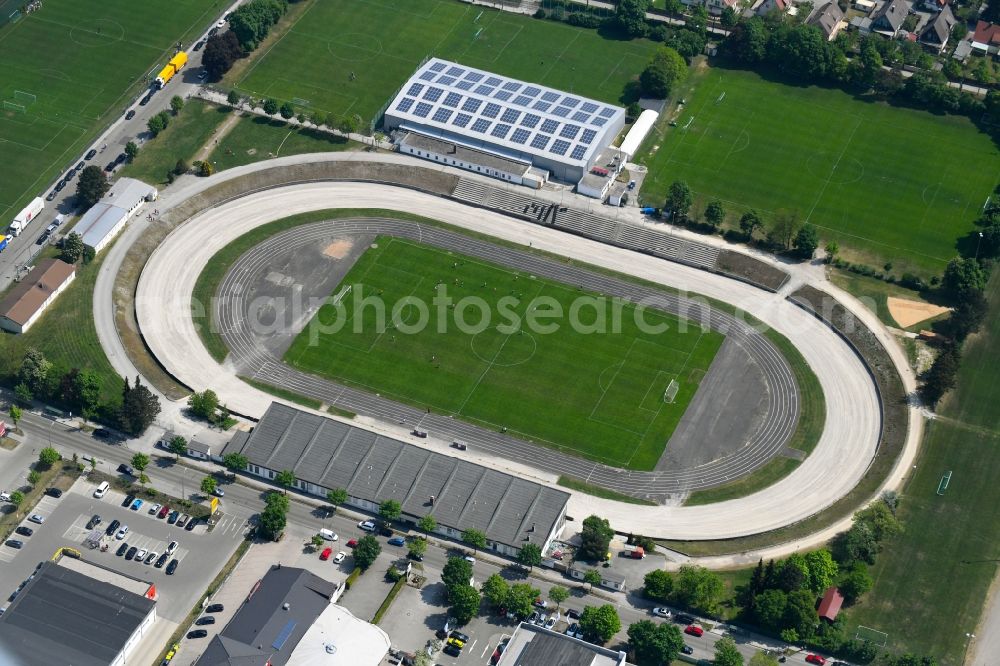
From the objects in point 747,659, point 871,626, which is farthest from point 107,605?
point 871,626

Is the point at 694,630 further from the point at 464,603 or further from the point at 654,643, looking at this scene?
the point at 464,603

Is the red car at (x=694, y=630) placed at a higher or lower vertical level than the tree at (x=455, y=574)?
higher

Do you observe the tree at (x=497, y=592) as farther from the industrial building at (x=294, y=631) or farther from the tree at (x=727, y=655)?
the tree at (x=727, y=655)

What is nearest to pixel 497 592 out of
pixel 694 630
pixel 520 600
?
pixel 520 600

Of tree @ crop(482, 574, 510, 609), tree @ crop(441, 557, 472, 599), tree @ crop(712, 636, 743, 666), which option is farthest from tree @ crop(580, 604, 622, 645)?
tree @ crop(441, 557, 472, 599)

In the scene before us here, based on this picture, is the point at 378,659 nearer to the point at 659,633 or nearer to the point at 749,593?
the point at 659,633

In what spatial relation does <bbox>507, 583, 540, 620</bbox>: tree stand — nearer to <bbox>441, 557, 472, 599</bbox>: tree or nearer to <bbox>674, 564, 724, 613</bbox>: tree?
<bbox>441, 557, 472, 599</bbox>: tree

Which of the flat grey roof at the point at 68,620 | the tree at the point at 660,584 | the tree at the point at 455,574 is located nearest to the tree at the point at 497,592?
the tree at the point at 455,574
